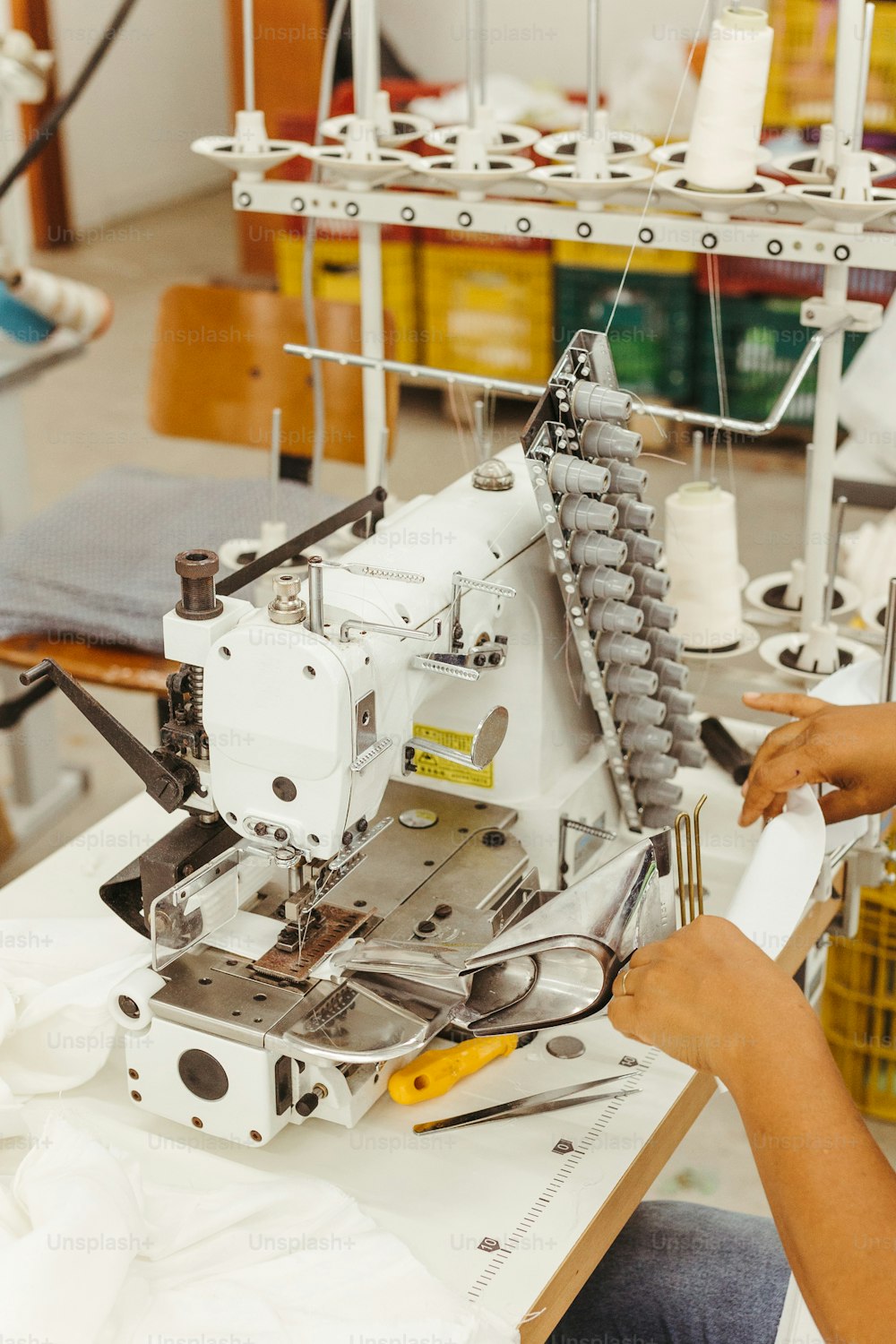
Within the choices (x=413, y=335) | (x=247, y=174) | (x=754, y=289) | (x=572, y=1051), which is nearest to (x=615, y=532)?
(x=572, y=1051)

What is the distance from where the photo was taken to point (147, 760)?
1.23 m

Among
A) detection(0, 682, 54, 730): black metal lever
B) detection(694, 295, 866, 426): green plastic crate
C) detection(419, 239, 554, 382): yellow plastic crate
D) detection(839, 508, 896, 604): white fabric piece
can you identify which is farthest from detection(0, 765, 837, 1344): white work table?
detection(419, 239, 554, 382): yellow plastic crate

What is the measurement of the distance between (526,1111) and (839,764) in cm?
46

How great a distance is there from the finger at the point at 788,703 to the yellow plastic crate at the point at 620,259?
10.6 ft

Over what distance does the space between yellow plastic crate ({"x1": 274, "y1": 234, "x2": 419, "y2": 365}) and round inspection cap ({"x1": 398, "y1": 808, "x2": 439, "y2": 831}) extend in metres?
3.58

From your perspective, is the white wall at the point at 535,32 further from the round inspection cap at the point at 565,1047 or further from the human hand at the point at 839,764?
the round inspection cap at the point at 565,1047

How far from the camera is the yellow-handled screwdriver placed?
51.4 inches

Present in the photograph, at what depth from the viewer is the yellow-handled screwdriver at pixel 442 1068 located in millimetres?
1307

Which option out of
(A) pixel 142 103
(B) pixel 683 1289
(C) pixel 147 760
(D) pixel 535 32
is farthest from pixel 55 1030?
(A) pixel 142 103

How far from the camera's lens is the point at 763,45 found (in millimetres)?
1686

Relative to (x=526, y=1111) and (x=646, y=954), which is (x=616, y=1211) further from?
(x=646, y=954)

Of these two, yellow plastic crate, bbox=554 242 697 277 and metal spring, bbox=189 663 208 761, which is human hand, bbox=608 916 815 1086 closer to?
metal spring, bbox=189 663 208 761

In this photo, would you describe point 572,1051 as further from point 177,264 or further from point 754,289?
point 177,264

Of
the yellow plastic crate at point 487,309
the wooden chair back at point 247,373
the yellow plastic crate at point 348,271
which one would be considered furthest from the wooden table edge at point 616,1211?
the yellow plastic crate at point 348,271
